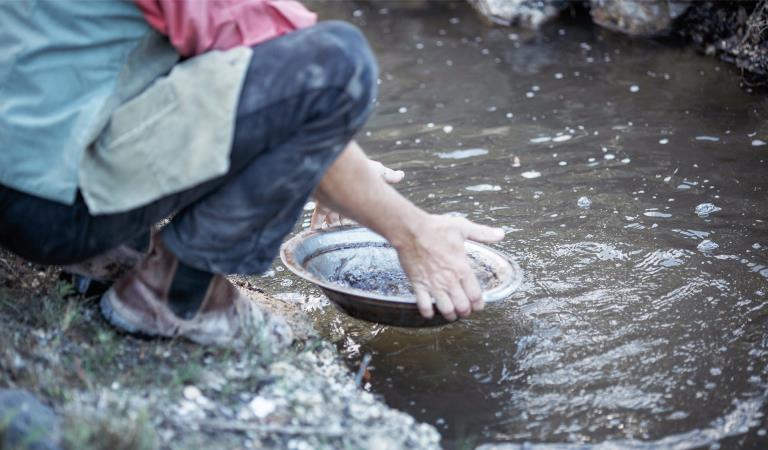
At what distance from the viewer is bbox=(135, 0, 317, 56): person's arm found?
8.27ft

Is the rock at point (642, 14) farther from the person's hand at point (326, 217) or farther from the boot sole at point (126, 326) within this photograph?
the boot sole at point (126, 326)

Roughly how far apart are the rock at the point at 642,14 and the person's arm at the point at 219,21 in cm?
588

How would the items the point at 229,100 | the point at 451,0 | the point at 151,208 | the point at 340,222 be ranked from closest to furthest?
the point at 229,100
the point at 151,208
the point at 340,222
the point at 451,0

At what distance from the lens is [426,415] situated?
321cm

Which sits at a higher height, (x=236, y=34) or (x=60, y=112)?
(x=236, y=34)

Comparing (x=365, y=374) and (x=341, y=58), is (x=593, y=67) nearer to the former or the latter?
(x=365, y=374)

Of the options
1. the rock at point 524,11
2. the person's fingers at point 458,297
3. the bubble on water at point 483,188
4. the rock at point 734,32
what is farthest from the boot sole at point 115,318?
the rock at point 524,11

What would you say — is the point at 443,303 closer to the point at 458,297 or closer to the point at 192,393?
the point at 458,297

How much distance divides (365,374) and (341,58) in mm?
1387

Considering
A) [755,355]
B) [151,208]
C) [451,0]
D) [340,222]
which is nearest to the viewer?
[151,208]

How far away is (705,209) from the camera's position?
474 centimetres

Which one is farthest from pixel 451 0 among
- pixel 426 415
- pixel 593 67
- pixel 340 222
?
pixel 426 415

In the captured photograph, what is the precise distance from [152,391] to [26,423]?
0.55 metres

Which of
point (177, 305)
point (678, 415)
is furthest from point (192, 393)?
point (678, 415)
